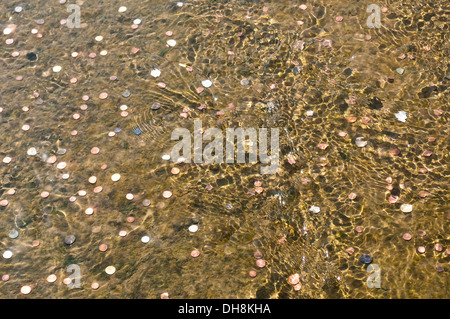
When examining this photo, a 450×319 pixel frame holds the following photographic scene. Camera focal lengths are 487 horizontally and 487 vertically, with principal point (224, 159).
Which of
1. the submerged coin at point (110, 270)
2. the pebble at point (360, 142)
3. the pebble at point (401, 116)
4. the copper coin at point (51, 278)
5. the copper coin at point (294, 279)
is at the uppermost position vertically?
the pebble at point (401, 116)

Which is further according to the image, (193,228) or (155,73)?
(155,73)

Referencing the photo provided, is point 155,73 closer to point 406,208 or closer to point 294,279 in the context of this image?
point 294,279

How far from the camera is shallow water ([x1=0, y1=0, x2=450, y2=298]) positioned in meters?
4.32

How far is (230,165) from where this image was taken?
499 cm

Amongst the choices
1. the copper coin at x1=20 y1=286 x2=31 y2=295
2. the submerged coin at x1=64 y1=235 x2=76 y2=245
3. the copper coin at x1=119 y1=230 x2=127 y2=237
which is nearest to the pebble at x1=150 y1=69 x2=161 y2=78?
the copper coin at x1=119 y1=230 x2=127 y2=237

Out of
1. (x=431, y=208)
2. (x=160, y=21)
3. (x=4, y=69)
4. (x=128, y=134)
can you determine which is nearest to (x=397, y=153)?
(x=431, y=208)

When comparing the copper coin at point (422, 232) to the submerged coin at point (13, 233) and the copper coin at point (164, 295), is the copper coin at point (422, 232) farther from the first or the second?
the submerged coin at point (13, 233)

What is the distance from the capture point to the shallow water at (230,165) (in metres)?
4.32

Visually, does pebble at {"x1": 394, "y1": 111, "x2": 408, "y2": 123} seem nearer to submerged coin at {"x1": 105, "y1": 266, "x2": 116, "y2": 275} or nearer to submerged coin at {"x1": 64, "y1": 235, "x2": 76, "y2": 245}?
submerged coin at {"x1": 105, "y1": 266, "x2": 116, "y2": 275}

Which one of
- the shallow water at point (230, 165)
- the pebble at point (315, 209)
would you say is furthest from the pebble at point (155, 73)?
the pebble at point (315, 209)

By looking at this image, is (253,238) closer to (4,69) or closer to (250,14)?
(250,14)

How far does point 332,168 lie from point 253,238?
111 cm

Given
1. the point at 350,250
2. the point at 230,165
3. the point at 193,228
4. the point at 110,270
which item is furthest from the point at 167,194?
the point at 350,250

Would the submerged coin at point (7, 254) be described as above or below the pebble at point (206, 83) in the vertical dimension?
below
